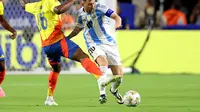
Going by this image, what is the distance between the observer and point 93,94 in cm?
1573

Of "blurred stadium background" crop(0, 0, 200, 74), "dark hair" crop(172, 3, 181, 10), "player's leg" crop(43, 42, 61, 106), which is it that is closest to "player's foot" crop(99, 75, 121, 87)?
"player's leg" crop(43, 42, 61, 106)

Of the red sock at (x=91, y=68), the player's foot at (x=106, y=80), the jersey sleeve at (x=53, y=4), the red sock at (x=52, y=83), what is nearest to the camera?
the player's foot at (x=106, y=80)

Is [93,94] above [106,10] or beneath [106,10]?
beneath

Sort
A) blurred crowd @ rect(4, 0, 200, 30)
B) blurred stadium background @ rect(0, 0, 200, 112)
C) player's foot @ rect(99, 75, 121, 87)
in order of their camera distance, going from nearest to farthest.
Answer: player's foot @ rect(99, 75, 121, 87), blurred stadium background @ rect(0, 0, 200, 112), blurred crowd @ rect(4, 0, 200, 30)

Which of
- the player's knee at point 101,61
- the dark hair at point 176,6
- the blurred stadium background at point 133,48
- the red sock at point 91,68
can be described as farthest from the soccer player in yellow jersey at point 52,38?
the dark hair at point 176,6

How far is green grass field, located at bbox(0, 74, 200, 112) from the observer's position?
12705mm

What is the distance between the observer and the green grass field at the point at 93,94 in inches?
500

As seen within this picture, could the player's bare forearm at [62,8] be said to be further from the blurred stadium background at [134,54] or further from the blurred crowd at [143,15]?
the blurred crowd at [143,15]

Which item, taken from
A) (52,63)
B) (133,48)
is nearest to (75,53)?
(52,63)

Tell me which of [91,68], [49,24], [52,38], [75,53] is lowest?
[91,68]

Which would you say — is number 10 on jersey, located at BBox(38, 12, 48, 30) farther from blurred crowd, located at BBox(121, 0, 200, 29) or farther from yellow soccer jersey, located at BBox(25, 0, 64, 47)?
blurred crowd, located at BBox(121, 0, 200, 29)

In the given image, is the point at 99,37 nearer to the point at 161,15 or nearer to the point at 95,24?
the point at 95,24

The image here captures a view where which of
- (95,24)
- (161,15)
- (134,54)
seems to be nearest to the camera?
(95,24)

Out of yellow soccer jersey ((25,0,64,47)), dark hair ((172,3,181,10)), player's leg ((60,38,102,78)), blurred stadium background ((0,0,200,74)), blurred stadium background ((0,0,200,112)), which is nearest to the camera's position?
player's leg ((60,38,102,78))
